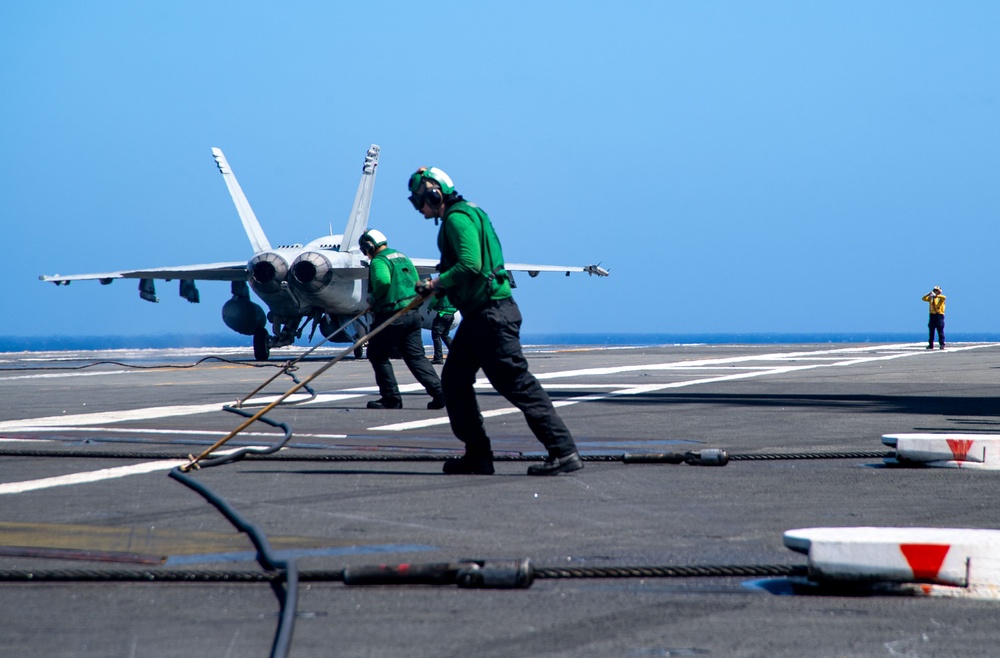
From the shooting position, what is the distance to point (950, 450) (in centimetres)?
820

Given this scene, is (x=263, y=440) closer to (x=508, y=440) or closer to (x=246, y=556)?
(x=508, y=440)

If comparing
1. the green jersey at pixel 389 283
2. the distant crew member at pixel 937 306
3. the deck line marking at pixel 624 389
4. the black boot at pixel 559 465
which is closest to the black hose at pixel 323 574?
the black boot at pixel 559 465

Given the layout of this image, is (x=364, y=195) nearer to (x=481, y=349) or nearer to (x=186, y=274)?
(x=186, y=274)

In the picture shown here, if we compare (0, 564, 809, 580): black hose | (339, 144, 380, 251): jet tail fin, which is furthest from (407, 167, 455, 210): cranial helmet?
(339, 144, 380, 251): jet tail fin

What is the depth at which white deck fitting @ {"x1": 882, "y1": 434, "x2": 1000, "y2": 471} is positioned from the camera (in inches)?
321

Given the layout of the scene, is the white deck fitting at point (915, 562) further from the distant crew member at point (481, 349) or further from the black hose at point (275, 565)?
the distant crew member at point (481, 349)

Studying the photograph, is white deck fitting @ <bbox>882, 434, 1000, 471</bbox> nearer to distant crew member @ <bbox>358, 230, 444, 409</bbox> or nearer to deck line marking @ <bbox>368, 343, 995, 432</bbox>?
deck line marking @ <bbox>368, 343, 995, 432</bbox>

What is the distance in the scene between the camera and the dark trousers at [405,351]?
1393cm

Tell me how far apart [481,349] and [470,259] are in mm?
592

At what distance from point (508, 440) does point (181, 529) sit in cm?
504

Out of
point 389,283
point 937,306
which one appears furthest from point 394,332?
point 937,306

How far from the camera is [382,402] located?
14.4 metres

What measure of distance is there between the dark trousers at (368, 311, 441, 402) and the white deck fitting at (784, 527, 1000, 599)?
9609 millimetres

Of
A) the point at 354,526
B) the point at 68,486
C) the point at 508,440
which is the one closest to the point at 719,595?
the point at 354,526
